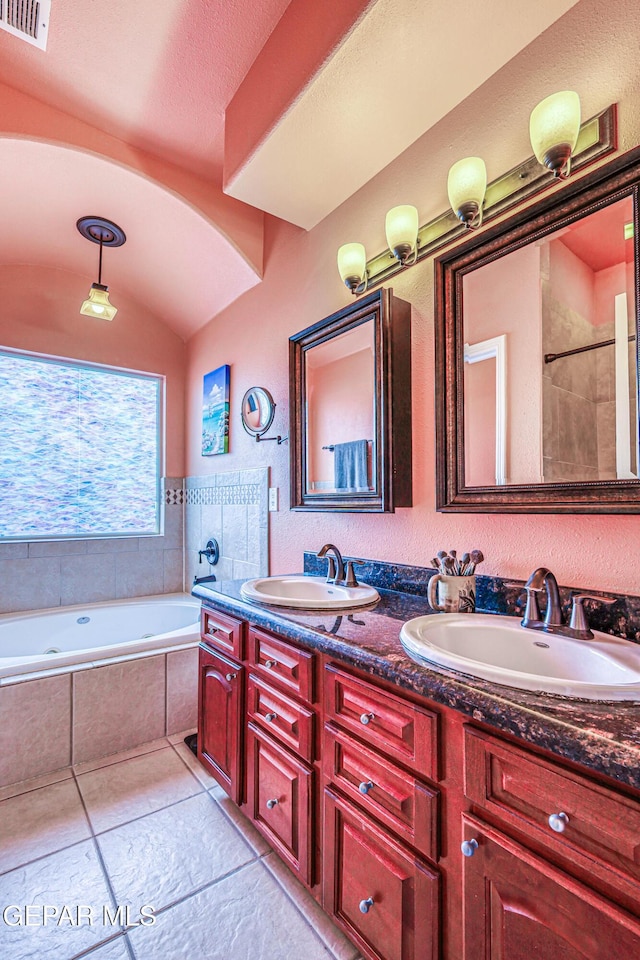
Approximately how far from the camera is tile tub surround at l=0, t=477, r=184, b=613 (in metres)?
2.70

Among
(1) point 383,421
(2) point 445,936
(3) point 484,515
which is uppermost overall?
(1) point 383,421

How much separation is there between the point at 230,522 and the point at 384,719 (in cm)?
191

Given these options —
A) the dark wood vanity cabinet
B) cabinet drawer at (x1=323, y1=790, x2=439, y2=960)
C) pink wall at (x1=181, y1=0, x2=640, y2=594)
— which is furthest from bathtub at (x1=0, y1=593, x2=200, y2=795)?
cabinet drawer at (x1=323, y1=790, x2=439, y2=960)

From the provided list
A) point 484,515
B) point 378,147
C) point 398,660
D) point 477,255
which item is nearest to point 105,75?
point 378,147

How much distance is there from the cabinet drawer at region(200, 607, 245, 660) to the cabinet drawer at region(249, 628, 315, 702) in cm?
7

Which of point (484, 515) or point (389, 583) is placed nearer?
point (484, 515)

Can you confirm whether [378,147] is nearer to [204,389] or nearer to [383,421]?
[383,421]

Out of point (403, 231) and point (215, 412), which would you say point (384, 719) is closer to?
point (403, 231)

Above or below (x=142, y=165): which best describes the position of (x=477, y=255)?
below

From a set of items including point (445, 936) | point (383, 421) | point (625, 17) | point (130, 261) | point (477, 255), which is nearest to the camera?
point (445, 936)

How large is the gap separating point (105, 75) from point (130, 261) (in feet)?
3.85

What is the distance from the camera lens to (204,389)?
3.06 meters

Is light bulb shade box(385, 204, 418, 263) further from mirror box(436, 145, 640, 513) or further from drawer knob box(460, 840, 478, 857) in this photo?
drawer knob box(460, 840, 478, 857)

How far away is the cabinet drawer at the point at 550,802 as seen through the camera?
61cm
